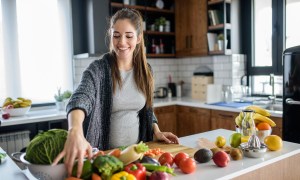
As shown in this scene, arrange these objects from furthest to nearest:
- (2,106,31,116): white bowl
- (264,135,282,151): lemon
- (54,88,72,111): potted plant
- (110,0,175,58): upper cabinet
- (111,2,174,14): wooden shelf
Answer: (110,0,175,58): upper cabinet < (111,2,174,14): wooden shelf < (54,88,72,111): potted plant < (2,106,31,116): white bowl < (264,135,282,151): lemon

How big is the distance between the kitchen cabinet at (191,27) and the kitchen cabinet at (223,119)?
930mm

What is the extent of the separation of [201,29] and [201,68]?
0.64 metres

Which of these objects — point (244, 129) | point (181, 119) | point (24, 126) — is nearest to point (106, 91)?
point (244, 129)

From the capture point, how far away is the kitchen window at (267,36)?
11.3 feet

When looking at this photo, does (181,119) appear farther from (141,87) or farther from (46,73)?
(141,87)

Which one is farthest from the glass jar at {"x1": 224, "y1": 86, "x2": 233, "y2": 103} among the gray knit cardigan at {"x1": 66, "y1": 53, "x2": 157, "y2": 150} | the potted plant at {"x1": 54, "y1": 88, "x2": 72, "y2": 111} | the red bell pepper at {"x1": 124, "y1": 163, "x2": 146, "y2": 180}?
the red bell pepper at {"x1": 124, "y1": 163, "x2": 146, "y2": 180}

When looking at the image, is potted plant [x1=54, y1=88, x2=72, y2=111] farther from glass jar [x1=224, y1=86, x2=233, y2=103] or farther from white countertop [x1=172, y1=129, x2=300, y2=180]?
white countertop [x1=172, y1=129, x2=300, y2=180]

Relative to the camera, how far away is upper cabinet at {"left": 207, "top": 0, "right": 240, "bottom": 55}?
370cm

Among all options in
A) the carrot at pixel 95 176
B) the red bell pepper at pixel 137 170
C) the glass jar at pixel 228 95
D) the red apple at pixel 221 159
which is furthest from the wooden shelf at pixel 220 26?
the carrot at pixel 95 176

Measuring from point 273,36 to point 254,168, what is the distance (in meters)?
2.69

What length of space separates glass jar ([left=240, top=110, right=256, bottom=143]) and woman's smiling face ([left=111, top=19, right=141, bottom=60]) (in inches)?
27.8

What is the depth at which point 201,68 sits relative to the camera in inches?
172

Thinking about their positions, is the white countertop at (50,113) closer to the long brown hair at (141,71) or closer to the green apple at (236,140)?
the green apple at (236,140)

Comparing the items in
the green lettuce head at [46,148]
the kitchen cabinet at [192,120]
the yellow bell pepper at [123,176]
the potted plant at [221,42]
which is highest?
the potted plant at [221,42]
